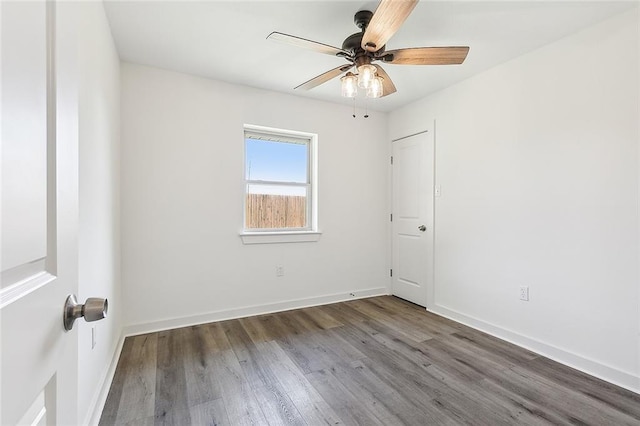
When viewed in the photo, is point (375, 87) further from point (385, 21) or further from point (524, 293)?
point (524, 293)

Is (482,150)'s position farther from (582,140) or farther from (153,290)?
(153,290)

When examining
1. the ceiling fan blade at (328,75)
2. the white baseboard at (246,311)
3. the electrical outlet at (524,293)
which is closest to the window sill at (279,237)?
the white baseboard at (246,311)

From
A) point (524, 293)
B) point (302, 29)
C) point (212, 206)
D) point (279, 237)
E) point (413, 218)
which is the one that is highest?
point (302, 29)

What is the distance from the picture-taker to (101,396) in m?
1.73

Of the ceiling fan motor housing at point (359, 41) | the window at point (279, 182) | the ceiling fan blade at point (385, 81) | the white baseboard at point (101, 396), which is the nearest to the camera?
the white baseboard at point (101, 396)

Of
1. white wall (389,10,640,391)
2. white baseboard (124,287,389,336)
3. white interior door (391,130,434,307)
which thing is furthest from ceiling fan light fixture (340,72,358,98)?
white baseboard (124,287,389,336)

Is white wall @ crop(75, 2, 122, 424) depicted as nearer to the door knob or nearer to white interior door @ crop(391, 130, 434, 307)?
the door knob

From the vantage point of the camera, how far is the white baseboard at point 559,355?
194 cm

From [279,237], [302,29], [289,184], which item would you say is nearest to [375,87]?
[302,29]

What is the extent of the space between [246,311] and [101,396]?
5.00 ft

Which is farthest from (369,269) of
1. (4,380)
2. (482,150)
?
(4,380)

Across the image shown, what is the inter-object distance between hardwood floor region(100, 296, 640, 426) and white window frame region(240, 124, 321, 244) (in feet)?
3.13

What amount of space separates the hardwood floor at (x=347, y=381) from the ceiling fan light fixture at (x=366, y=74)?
202 cm

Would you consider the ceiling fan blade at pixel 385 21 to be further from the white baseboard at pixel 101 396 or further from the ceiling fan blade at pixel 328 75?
the white baseboard at pixel 101 396
